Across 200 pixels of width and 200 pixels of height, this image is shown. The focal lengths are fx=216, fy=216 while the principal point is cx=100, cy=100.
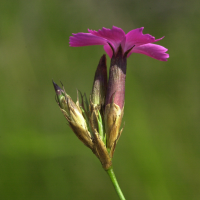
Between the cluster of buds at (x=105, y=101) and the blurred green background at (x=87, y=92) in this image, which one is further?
the blurred green background at (x=87, y=92)

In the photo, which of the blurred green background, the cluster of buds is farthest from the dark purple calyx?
the blurred green background

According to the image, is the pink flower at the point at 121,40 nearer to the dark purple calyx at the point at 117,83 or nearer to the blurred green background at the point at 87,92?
the dark purple calyx at the point at 117,83

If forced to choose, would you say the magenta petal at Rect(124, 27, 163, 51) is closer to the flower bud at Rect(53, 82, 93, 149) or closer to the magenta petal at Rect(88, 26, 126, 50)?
the magenta petal at Rect(88, 26, 126, 50)

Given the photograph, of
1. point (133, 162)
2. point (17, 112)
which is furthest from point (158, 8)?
point (17, 112)

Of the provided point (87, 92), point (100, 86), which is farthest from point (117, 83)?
point (87, 92)

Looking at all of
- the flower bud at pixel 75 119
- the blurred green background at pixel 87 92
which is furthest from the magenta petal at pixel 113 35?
the blurred green background at pixel 87 92

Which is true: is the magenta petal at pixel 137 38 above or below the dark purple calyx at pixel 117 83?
above
